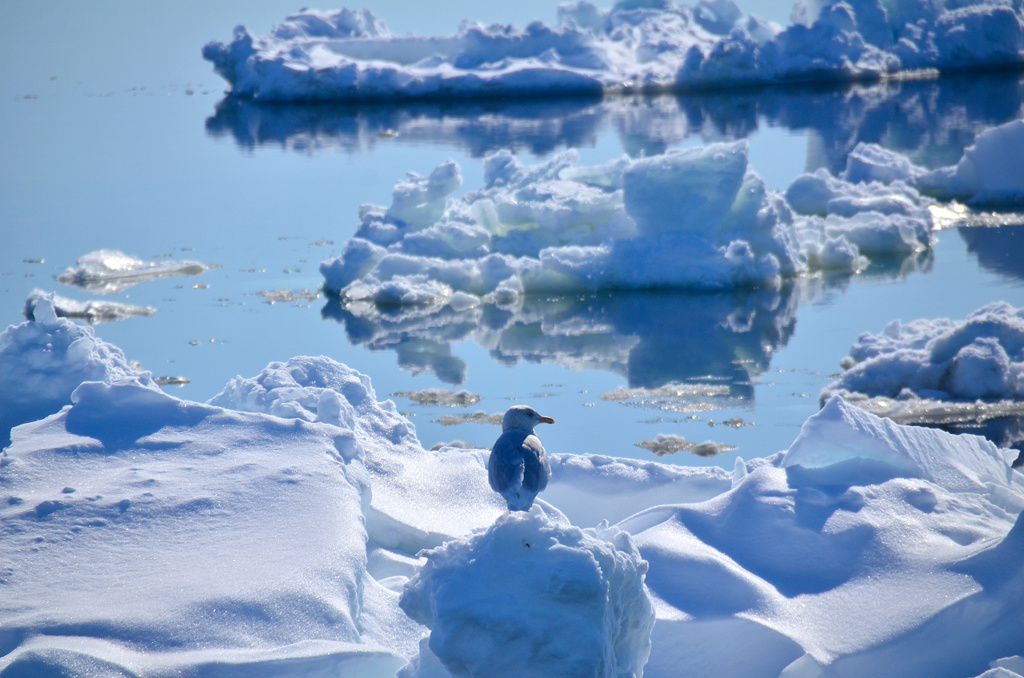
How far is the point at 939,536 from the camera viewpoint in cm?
292

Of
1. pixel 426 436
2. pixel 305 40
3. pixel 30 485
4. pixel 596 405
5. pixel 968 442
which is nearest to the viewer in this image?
pixel 30 485

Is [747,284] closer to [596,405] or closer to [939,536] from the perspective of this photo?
[596,405]

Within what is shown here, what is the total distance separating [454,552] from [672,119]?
1731 cm

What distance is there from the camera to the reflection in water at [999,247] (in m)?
7.25

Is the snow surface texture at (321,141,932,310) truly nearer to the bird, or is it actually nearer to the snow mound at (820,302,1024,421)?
the snow mound at (820,302,1024,421)

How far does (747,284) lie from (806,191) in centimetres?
226

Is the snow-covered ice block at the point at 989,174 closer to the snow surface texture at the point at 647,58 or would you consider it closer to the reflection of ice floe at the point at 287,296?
the reflection of ice floe at the point at 287,296

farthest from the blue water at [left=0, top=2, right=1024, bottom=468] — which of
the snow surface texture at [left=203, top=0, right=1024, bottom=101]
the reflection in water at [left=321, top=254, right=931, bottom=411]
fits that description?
the snow surface texture at [left=203, top=0, right=1024, bottom=101]

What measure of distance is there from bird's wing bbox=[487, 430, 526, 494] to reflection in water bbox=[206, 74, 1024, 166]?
10061 millimetres

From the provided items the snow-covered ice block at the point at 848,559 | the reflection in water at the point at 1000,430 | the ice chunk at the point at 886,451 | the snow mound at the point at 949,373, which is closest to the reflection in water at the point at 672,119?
the snow mound at the point at 949,373

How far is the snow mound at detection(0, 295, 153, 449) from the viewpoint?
11.8 ft

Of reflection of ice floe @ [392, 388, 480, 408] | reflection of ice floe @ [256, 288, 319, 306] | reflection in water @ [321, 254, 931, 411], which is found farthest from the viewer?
reflection of ice floe @ [256, 288, 319, 306]

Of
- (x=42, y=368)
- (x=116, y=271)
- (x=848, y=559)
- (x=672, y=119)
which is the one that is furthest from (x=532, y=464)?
(x=672, y=119)

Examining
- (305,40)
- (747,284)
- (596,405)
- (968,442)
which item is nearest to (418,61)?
(305,40)
